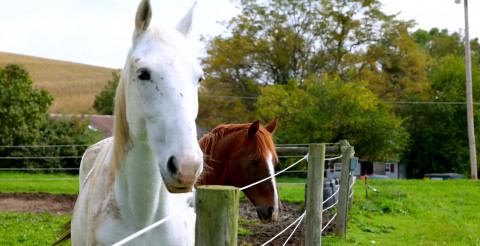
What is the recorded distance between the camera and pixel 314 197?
3742 millimetres

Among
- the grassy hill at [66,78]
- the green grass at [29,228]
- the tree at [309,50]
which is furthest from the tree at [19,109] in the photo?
the grassy hill at [66,78]

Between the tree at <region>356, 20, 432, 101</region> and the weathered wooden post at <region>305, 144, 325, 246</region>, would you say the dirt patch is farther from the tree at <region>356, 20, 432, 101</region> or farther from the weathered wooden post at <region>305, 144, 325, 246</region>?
the tree at <region>356, 20, 432, 101</region>

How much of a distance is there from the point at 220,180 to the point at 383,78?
24.3 meters

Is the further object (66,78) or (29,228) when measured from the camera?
(66,78)

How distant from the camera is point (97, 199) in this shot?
2.26 meters

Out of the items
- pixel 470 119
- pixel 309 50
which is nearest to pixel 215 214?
pixel 470 119

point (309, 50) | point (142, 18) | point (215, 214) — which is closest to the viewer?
point (215, 214)

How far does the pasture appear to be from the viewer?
244 inches

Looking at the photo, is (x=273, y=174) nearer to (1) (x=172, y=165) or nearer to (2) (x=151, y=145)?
(2) (x=151, y=145)

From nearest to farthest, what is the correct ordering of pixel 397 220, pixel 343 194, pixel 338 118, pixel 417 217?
1. pixel 343 194
2. pixel 397 220
3. pixel 417 217
4. pixel 338 118

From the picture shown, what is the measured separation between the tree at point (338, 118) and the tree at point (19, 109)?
10.5m

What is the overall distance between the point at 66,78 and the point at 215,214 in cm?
5354

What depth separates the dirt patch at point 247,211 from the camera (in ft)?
19.3

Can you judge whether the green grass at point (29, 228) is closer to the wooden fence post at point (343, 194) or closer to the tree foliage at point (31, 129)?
the wooden fence post at point (343, 194)
